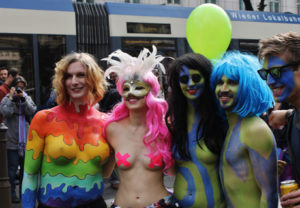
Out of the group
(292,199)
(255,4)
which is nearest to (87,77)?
(292,199)

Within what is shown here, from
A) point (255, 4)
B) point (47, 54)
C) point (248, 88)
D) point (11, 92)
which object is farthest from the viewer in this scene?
point (255, 4)

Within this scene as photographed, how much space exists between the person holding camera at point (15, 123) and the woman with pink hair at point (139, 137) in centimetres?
322

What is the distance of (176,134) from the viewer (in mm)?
2760

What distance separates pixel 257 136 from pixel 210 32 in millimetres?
4869

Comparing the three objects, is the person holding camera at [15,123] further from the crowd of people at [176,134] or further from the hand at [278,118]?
the hand at [278,118]

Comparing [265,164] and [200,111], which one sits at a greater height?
[200,111]

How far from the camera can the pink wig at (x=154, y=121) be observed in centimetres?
277

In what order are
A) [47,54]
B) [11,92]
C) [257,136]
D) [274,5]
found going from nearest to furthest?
[257,136] < [11,92] < [47,54] < [274,5]

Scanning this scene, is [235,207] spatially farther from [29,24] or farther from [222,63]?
[29,24]

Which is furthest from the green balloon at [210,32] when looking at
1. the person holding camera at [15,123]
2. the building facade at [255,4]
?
the building facade at [255,4]

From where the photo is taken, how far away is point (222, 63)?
250 centimetres

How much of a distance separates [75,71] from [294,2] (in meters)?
25.0

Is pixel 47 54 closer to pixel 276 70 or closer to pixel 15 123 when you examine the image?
pixel 15 123

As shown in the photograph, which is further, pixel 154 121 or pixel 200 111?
pixel 154 121
